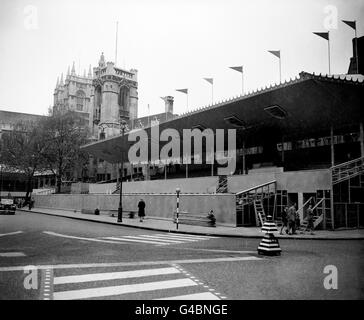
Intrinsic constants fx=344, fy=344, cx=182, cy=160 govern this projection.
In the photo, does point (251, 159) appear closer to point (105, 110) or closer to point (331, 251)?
point (331, 251)

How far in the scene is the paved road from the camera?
7.15 meters

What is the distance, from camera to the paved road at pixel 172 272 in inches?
282

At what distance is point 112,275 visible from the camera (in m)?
8.72

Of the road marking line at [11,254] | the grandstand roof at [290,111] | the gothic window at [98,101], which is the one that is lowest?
the road marking line at [11,254]

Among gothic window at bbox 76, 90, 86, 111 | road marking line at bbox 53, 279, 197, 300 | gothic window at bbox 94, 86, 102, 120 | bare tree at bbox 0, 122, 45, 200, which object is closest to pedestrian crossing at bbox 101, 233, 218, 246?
road marking line at bbox 53, 279, 197, 300

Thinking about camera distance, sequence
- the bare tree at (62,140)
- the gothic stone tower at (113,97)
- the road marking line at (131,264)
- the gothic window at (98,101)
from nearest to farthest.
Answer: the road marking line at (131,264) → the bare tree at (62,140) → the gothic stone tower at (113,97) → the gothic window at (98,101)

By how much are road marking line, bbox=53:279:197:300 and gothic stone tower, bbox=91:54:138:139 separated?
256ft

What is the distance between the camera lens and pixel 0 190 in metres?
83.8

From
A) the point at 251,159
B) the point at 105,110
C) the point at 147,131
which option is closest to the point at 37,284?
the point at 251,159

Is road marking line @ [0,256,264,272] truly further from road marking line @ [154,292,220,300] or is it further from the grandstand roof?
the grandstand roof

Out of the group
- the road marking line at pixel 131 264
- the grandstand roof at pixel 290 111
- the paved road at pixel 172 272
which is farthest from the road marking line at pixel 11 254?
the grandstand roof at pixel 290 111

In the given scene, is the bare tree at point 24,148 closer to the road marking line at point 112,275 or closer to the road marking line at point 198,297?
the road marking line at point 112,275

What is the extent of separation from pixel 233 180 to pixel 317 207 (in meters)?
9.37

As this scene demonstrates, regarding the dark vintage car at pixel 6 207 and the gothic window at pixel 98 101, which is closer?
the dark vintage car at pixel 6 207
